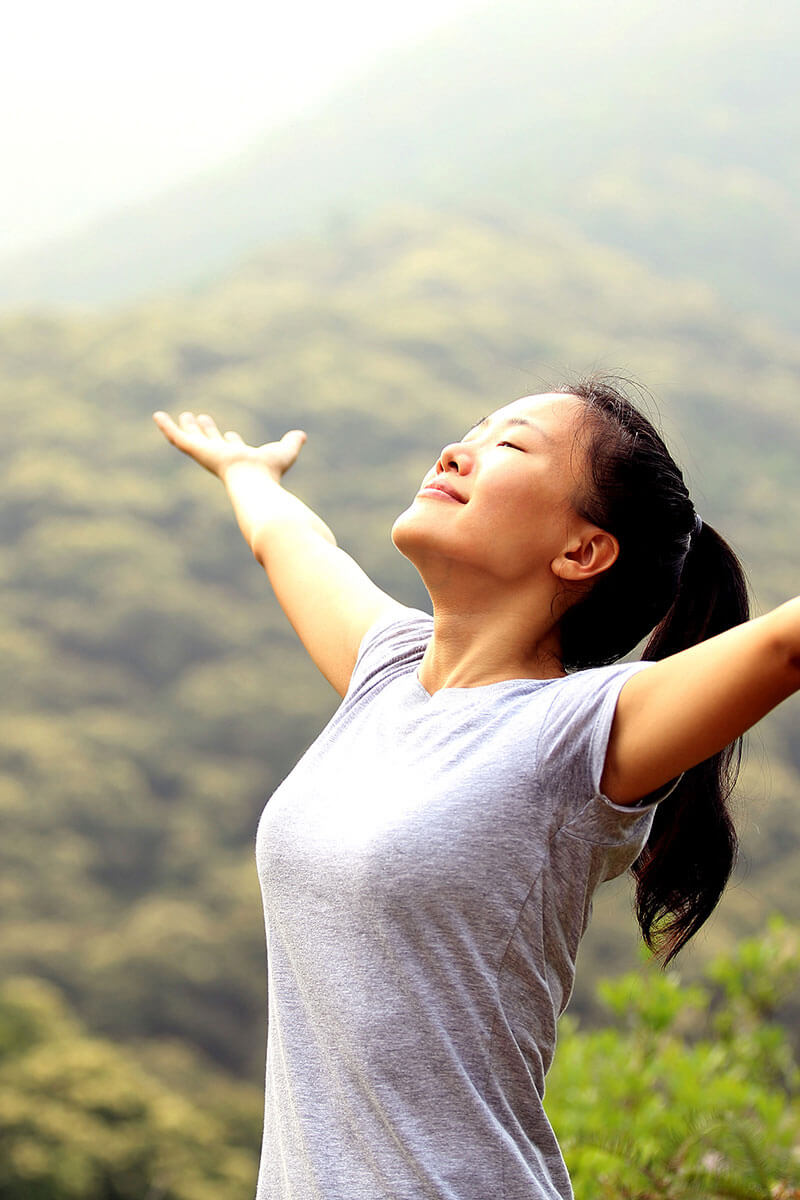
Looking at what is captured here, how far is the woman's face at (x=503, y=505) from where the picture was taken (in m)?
0.80

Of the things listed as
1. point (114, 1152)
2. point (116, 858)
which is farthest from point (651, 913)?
point (116, 858)

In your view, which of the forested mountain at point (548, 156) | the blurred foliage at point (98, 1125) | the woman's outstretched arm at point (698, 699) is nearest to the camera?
the woman's outstretched arm at point (698, 699)

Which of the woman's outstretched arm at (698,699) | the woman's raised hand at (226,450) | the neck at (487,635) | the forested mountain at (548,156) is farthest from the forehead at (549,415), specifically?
the forested mountain at (548,156)

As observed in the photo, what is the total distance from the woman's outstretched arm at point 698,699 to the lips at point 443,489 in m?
0.20

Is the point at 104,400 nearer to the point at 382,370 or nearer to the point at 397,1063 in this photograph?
the point at 382,370

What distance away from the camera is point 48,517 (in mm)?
8094

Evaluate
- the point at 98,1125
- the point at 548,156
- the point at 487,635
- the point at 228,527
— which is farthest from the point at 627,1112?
the point at 548,156

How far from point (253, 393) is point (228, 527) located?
129cm

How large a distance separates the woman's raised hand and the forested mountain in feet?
35.9

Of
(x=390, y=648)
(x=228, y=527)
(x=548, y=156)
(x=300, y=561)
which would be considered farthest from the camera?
(x=548, y=156)

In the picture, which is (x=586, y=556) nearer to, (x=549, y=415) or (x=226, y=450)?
(x=549, y=415)

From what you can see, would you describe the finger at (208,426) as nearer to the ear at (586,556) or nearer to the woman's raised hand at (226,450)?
the woman's raised hand at (226,450)

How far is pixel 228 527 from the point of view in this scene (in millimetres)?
8289

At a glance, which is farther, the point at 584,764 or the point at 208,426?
the point at 208,426
